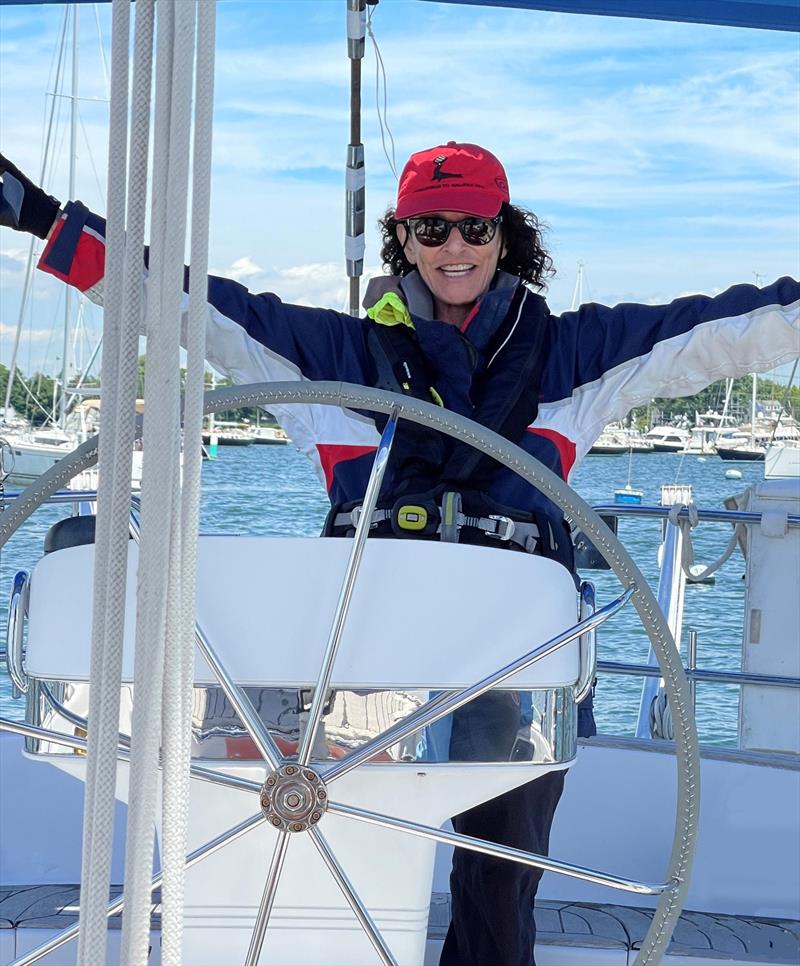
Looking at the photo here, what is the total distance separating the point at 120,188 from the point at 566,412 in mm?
1025

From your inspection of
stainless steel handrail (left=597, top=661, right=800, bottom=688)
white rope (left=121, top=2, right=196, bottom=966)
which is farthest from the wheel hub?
stainless steel handrail (left=597, top=661, right=800, bottom=688)

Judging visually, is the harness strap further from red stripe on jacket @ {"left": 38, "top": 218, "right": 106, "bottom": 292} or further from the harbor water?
red stripe on jacket @ {"left": 38, "top": 218, "right": 106, "bottom": 292}

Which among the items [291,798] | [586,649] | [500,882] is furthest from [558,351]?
[291,798]

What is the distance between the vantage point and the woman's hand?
4.66ft

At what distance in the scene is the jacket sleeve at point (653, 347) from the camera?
63.2 inches

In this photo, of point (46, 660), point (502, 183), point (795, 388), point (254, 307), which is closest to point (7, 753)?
point (254, 307)

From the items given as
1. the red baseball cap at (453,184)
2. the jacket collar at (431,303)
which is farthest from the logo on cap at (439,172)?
the jacket collar at (431,303)

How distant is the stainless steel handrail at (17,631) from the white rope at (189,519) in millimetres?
512

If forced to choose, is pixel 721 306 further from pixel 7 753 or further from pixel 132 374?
pixel 7 753

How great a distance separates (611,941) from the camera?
1.78m

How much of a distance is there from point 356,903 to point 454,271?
85cm

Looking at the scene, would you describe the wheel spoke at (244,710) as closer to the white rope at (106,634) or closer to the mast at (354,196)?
the white rope at (106,634)

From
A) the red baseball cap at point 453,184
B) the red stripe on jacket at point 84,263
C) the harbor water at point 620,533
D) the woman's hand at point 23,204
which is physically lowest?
the harbor water at point 620,533

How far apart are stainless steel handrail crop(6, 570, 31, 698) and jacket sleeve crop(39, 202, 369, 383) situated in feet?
1.66
